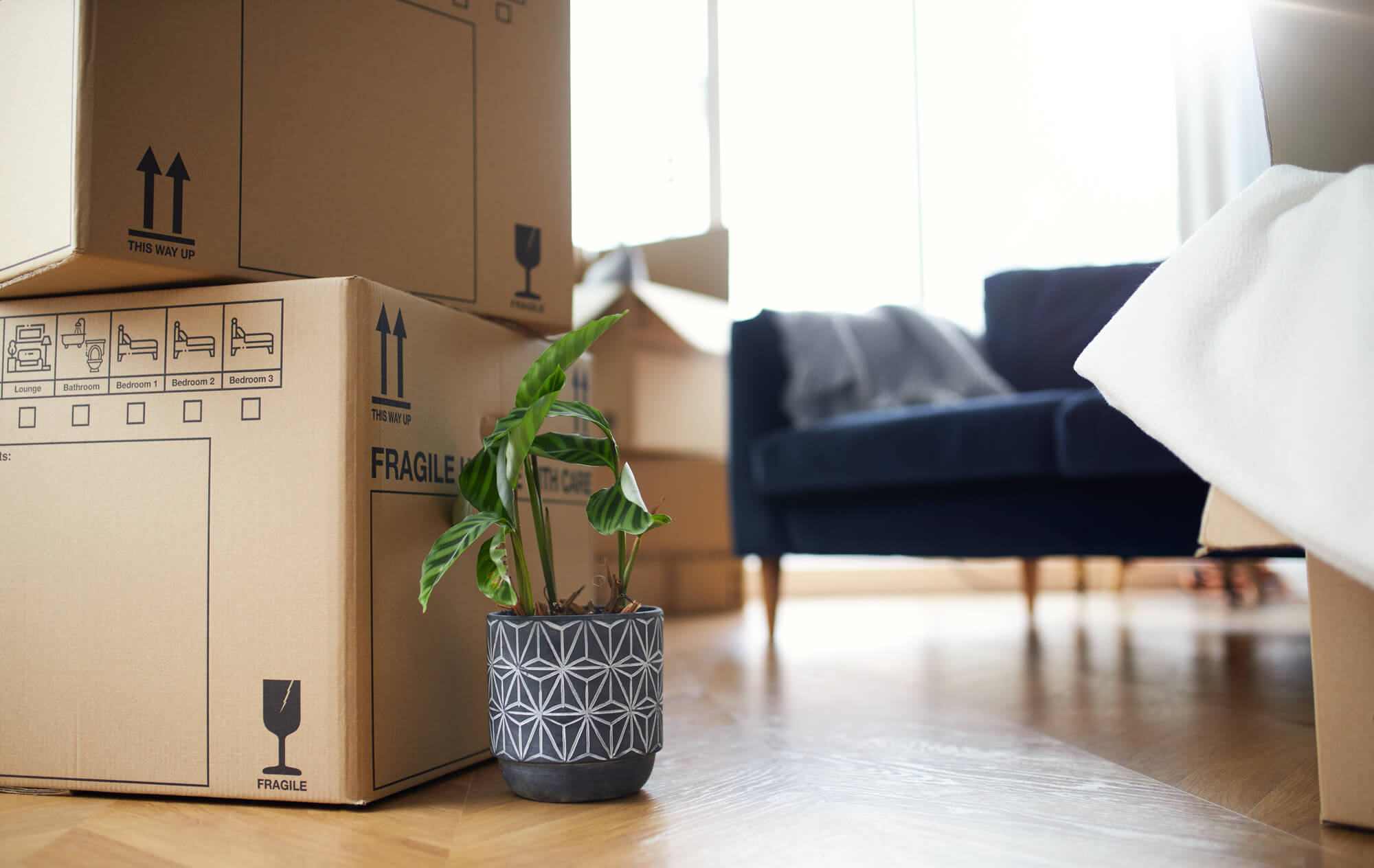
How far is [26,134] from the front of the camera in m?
0.74

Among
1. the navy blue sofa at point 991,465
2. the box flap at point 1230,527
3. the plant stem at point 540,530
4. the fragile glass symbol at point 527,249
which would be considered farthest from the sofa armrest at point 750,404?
the box flap at point 1230,527

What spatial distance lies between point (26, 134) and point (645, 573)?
1.82 m

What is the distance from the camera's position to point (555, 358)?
748 mm

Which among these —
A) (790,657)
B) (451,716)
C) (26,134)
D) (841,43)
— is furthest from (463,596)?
(841,43)

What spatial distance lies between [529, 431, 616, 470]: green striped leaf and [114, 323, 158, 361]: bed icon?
1.05 ft

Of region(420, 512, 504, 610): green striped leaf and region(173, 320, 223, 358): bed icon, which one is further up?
region(173, 320, 223, 358): bed icon

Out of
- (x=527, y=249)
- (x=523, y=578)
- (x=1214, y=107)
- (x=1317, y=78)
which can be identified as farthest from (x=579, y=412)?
(x=1214, y=107)

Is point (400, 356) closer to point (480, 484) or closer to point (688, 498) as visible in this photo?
point (480, 484)

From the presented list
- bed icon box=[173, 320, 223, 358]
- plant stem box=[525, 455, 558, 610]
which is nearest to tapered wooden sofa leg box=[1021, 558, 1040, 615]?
plant stem box=[525, 455, 558, 610]

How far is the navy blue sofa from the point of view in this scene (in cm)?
136

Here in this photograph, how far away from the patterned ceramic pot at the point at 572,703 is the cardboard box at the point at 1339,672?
443 millimetres

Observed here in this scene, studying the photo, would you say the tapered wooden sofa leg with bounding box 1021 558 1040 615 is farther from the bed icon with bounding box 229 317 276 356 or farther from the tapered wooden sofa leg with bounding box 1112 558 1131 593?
the bed icon with bounding box 229 317 276 356

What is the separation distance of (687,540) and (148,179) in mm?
1872

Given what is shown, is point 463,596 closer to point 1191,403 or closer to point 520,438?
point 520,438
